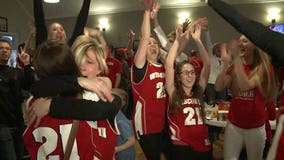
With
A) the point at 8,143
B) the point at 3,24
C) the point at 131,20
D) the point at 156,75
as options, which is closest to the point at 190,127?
the point at 156,75

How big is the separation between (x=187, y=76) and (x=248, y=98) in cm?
51

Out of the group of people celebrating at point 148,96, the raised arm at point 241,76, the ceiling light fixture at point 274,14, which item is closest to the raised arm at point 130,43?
the group of people celebrating at point 148,96

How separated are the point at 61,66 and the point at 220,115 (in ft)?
7.39

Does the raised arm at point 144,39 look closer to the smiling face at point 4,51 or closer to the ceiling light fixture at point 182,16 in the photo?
the smiling face at point 4,51

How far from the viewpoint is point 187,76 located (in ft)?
8.95

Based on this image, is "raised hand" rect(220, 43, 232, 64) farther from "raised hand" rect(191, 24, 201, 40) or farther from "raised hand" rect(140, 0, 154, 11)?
"raised hand" rect(140, 0, 154, 11)

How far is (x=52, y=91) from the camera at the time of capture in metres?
1.28

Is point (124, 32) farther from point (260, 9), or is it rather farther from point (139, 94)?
point (139, 94)

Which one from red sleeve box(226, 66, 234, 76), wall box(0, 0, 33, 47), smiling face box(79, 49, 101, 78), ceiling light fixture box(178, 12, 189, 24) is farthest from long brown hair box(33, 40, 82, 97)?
wall box(0, 0, 33, 47)

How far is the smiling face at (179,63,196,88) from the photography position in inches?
107

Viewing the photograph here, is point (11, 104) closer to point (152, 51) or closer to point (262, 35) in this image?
point (152, 51)

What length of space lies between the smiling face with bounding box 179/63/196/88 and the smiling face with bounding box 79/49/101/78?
111 cm

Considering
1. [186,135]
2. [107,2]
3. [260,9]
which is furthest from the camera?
[107,2]

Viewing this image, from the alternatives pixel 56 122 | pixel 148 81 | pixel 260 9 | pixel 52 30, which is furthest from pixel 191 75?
pixel 260 9
